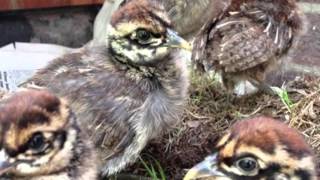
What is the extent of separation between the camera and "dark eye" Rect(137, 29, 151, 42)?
12.1 ft

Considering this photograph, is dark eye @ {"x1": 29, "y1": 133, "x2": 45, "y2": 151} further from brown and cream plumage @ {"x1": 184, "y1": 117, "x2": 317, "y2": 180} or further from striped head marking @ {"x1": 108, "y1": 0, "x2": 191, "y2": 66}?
striped head marking @ {"x1": 108, "y1": 0, "x2": 191, "y2": 66}

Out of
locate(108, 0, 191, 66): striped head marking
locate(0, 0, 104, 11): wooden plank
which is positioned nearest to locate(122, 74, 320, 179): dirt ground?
locate(108, 0, 191, 66): striped head marking

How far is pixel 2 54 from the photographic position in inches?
213

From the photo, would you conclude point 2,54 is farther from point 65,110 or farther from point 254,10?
point 65,110

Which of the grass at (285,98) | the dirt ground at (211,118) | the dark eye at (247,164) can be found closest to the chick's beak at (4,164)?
the dark eye at (247,164)

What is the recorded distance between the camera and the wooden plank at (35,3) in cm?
640

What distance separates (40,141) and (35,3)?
3893mm

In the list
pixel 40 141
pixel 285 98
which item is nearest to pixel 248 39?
pixel 285 98

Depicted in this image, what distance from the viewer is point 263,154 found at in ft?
8.88

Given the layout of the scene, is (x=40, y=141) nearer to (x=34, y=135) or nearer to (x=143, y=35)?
(x=34, y=135)

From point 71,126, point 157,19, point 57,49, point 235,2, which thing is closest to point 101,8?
point 57,49

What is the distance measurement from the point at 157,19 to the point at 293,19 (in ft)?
3.63

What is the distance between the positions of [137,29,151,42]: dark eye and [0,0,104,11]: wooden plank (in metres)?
2.92

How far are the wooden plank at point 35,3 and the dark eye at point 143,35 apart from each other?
292 centimetres
